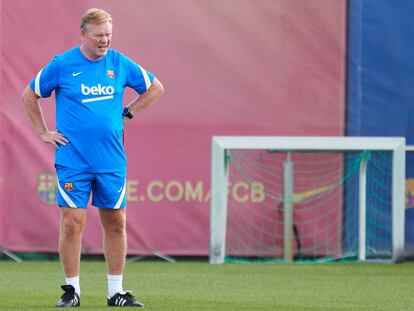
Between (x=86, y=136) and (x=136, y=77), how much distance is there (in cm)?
53

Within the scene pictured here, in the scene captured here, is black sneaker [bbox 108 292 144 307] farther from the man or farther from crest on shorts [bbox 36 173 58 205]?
crest on shorts [bbox 36 173 58 205]

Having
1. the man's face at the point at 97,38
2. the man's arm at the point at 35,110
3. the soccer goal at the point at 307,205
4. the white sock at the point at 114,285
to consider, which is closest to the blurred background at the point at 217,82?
the soccer goal at the point at 307,205

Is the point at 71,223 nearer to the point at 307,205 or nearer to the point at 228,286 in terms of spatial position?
the point at 228,286

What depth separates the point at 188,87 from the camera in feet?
39.2

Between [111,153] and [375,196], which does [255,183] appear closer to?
[375,196]

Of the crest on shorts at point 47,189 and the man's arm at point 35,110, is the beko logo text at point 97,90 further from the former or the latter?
the crest on shorts at point 47,189

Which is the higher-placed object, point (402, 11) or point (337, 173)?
point (402, 11)

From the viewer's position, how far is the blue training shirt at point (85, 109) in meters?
6.72

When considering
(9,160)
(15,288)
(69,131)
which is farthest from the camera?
(9,160)

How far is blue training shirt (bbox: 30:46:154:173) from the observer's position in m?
6.72

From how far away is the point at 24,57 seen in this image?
463 inches

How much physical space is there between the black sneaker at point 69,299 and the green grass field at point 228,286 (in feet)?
0.20

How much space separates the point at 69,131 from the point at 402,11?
601 cm

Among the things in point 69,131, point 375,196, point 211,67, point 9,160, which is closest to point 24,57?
point 9,160
